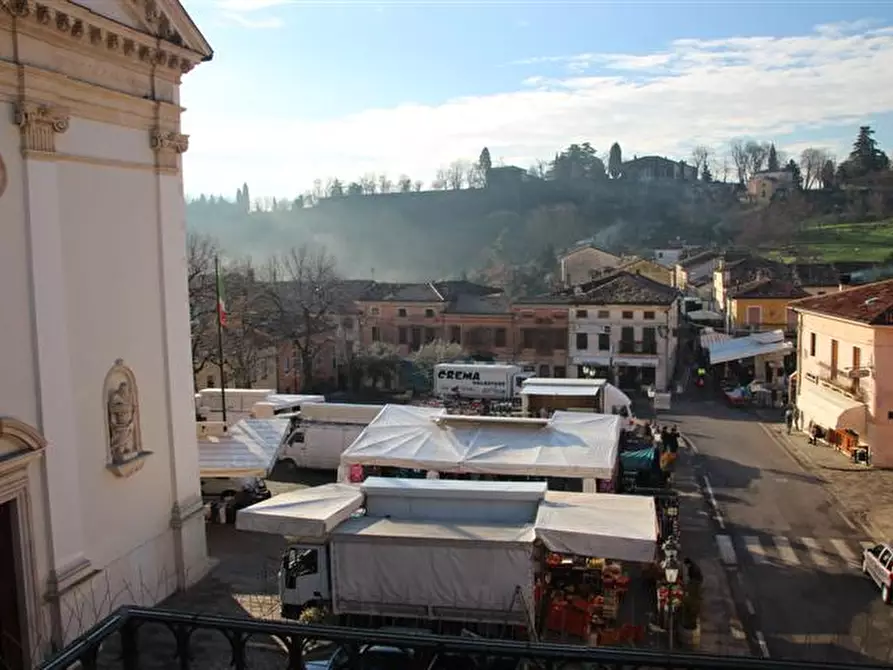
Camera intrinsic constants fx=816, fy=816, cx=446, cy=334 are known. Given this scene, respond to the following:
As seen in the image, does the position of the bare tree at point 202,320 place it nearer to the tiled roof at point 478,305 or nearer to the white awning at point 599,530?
the tiled roof at point 478,305

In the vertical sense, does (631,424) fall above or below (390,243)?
below

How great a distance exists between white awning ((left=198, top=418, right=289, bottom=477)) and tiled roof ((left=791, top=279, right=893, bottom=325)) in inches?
649

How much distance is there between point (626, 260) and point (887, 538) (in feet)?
151

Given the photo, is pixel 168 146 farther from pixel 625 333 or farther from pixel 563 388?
pixel 625 333

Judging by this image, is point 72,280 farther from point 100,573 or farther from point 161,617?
point 161,617

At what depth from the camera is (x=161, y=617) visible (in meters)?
3.47

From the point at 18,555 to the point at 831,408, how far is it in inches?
882

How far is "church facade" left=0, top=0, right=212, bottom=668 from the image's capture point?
32.4 feet

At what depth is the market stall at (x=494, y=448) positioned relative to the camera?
16.5 m

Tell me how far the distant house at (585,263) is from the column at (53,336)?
52345mm

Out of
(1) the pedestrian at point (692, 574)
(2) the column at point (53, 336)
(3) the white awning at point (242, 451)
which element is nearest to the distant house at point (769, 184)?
(3) the white awning at point (242, 451)

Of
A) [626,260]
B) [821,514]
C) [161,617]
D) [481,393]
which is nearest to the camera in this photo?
[161,617]

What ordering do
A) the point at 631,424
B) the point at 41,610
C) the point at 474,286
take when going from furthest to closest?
the point at 474,286 → the point at 631,424 → the point at 41,610

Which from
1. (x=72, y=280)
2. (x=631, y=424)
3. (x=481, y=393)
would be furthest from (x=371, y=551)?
(x=481, y=393)
